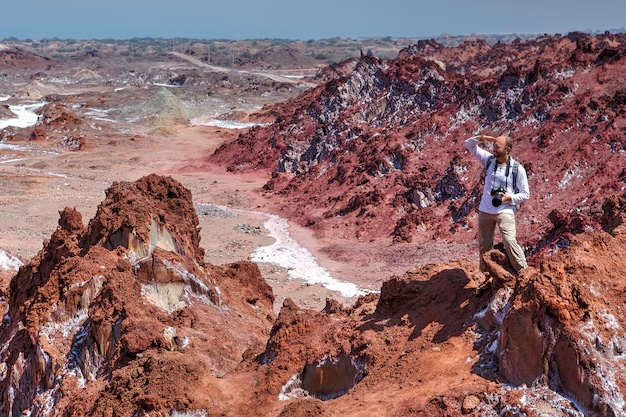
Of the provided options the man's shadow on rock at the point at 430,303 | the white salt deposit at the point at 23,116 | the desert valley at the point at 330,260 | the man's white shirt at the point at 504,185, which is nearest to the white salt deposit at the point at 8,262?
the desert valley at the point at 330,260

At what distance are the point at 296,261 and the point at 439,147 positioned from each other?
11.3 meters

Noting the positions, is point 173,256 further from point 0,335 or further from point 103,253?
point 0,335

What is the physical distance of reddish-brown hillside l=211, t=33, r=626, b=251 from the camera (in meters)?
24.5

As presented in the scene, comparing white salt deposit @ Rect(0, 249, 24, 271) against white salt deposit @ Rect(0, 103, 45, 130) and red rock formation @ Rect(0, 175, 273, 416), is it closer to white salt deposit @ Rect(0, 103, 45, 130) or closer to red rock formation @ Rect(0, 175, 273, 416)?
red rock formation @ Rect(0, 175, 273, 416)

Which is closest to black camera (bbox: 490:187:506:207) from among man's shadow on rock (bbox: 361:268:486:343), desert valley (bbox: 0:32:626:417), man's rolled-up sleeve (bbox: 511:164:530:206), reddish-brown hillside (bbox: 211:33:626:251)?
man's rolled-up sleeve (bbox: 511:164:530:206)

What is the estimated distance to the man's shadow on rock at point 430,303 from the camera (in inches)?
285

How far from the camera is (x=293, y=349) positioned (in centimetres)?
804

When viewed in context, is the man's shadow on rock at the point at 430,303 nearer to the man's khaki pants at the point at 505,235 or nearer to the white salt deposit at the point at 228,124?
the man's khaki pants at the point at 505,235

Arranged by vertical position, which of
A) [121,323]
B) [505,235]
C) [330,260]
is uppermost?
[505,235]

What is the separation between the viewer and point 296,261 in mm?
23969

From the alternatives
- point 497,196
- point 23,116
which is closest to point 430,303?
point 497,196

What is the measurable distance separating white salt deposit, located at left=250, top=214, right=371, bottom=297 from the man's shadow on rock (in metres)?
11.4

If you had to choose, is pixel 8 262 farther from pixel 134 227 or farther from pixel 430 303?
pixel 430 303

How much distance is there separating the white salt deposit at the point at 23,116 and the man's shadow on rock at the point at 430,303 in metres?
59.8
